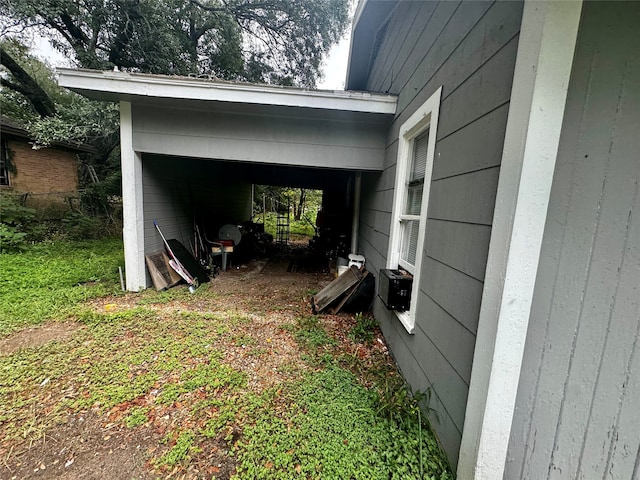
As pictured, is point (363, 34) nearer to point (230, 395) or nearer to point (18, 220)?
point (230, 395)

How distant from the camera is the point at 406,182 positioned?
2.79 meters

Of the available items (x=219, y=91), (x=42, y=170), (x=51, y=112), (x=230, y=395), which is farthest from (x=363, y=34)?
(x=51, y=112)

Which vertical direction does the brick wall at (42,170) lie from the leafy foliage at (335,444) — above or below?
above

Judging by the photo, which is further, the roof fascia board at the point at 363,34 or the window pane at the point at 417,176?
the roof fascia board at the point at 363,34

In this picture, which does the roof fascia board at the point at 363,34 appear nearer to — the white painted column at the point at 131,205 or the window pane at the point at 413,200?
the window pane at the point at 413,200

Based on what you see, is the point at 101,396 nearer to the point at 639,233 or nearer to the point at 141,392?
the point at 141,392

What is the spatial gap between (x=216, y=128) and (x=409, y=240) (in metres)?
3.19

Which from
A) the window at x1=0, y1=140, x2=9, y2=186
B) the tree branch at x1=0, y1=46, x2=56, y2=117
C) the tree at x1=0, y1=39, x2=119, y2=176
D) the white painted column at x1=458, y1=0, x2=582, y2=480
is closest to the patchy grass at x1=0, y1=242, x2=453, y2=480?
the white painted column at x1=458, y1=0, x2=582, y2=480

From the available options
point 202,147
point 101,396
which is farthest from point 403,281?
point 202,147

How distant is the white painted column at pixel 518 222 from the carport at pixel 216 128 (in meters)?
2.41

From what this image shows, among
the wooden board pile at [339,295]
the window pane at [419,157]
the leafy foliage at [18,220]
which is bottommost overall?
the wooden board pile at [339,295]

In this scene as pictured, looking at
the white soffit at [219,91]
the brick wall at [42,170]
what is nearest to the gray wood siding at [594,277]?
the white soffit at [219,91]

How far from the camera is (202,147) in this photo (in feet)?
12.9

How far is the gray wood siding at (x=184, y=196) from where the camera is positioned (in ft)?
14.7
